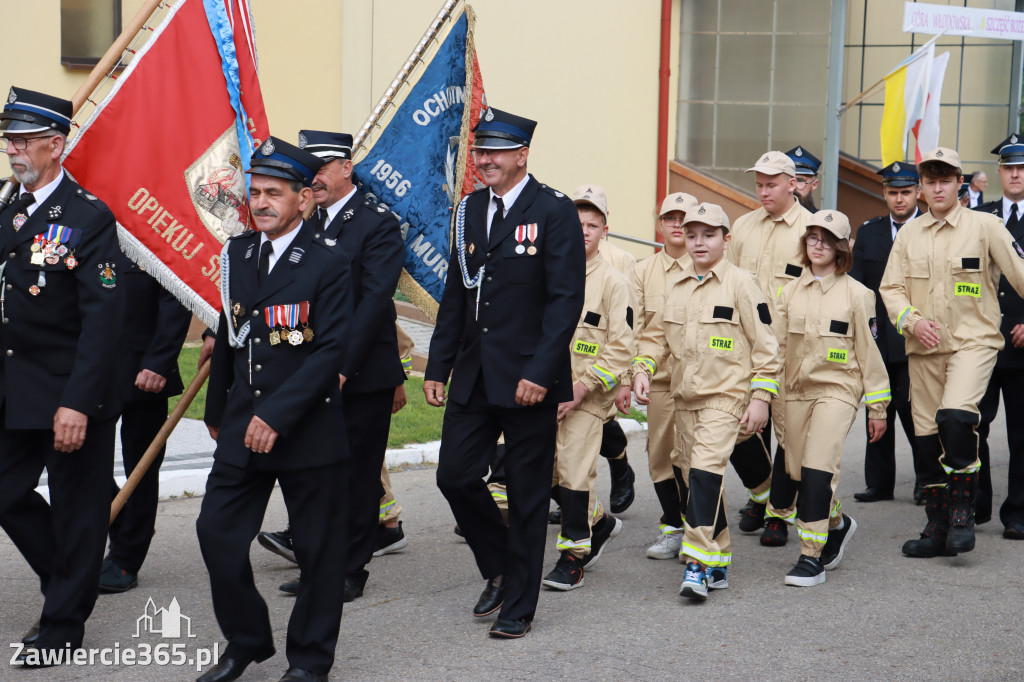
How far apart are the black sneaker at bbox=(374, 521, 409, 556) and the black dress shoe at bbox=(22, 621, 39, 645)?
2.13m

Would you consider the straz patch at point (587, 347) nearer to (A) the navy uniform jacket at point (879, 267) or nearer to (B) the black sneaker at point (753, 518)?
(B) the black sneaker at point (753, 518)

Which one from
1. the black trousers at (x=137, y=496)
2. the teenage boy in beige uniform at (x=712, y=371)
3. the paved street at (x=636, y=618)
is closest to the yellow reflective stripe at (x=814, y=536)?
the paved street at (x=636, y=618)

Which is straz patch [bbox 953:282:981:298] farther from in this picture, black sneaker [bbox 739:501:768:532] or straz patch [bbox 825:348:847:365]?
black sneaker [bbox 739:501:768:532]

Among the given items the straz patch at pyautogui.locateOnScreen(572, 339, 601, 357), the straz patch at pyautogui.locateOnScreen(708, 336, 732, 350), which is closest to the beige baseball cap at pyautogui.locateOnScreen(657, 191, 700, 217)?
the straz patch at pyautogui.locateOnScreen(572, 339, 601, 357)

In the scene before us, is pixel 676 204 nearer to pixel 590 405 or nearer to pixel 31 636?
pixel 590 405

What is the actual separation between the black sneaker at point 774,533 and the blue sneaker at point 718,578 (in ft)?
3.16

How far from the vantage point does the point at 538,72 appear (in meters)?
15.7

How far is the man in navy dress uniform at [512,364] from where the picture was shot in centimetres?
561

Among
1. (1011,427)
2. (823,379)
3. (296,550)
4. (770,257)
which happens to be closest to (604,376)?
(823,379)

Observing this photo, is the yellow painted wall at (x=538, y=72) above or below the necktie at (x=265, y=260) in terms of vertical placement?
above

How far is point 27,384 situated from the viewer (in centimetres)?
518

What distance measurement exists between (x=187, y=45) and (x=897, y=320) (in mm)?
4341

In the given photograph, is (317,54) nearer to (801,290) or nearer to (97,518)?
(801,290)

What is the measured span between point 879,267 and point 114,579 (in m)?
5.52
